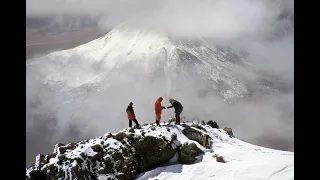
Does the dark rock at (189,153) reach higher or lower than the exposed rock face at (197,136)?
lower

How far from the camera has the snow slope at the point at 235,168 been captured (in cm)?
1392

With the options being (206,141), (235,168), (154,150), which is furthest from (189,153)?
(235,168)

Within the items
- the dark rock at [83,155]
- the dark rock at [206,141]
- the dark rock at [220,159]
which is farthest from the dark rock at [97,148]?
the dark rock at [206,141]

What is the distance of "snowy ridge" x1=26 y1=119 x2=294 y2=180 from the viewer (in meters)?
13.9

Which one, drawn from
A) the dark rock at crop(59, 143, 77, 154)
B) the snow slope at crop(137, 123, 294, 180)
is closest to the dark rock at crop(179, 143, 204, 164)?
the snow slope at crop(137, 123, 294, 180)

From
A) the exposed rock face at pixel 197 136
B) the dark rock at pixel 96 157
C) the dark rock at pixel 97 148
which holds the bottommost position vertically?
the dark rock at pixel 96 157

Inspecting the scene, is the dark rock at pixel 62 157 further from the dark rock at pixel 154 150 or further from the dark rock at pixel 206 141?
the dark rock at pixel 206 141

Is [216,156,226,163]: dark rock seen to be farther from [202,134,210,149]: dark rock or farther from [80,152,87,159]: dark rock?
[80,152,87,159]: dark rock

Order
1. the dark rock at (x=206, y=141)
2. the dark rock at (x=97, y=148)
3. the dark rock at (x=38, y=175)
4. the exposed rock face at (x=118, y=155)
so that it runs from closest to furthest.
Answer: the dark rock at (x=38, y=175) → the exposed rock face at (x=118, y=155) → the dark rock at (x=97, y=148) → the dark rock at (x=206, y=141)

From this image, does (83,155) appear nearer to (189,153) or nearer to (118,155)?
(118,155)

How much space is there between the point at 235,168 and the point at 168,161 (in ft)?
10.3

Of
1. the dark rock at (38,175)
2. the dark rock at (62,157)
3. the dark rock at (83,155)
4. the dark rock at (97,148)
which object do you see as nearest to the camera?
the dark rock at (38,175)
